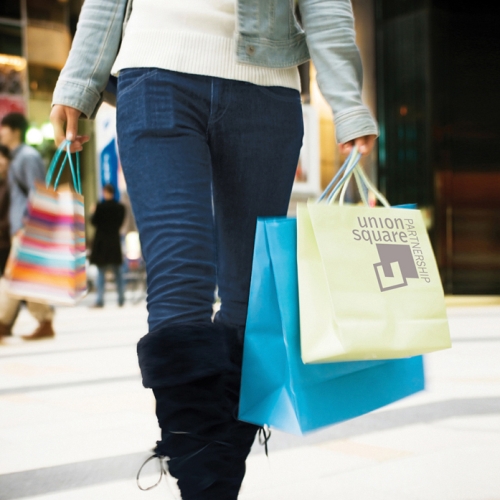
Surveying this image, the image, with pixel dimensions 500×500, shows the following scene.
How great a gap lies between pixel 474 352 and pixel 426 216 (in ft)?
21.8

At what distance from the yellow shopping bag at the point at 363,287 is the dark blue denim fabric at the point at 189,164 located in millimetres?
186

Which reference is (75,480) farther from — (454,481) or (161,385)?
(454,481)

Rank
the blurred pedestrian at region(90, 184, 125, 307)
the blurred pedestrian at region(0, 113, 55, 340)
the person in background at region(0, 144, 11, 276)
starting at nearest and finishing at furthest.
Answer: the blurred pedestrian at region(0, 113, 55, 340) → the person in background at region(0, 144, 11, 276) → the blurred pedestrian at region(90, 184, 125, 307)

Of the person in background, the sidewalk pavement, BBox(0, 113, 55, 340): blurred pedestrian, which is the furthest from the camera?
the person in background

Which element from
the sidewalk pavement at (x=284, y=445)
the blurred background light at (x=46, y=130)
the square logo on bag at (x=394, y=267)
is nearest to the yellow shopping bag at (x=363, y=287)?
the square logo on bag at (x=394, y=267)

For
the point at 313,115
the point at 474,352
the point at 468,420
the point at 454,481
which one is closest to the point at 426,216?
the point at 313,115

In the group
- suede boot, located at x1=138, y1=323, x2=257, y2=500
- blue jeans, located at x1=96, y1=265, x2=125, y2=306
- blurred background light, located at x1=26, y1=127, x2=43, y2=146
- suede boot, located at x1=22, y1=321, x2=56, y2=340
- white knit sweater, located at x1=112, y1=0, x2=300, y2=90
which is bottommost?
blue jeans, located at x1=96, y1=265, x2=125, y2=306

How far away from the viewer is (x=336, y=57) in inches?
58.1

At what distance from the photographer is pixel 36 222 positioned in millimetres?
1490

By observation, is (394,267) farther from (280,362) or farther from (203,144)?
(203,144)

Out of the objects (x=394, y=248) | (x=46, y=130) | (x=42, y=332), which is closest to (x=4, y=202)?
(x=42, y=332)

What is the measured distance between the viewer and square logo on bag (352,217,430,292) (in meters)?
1.39

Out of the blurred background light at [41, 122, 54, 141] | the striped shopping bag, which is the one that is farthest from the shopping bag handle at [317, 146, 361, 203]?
the blurred background light at [41, 122, 54, 141]

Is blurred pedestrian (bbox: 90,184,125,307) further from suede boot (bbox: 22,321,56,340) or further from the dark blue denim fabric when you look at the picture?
the dark blue denim fabric
